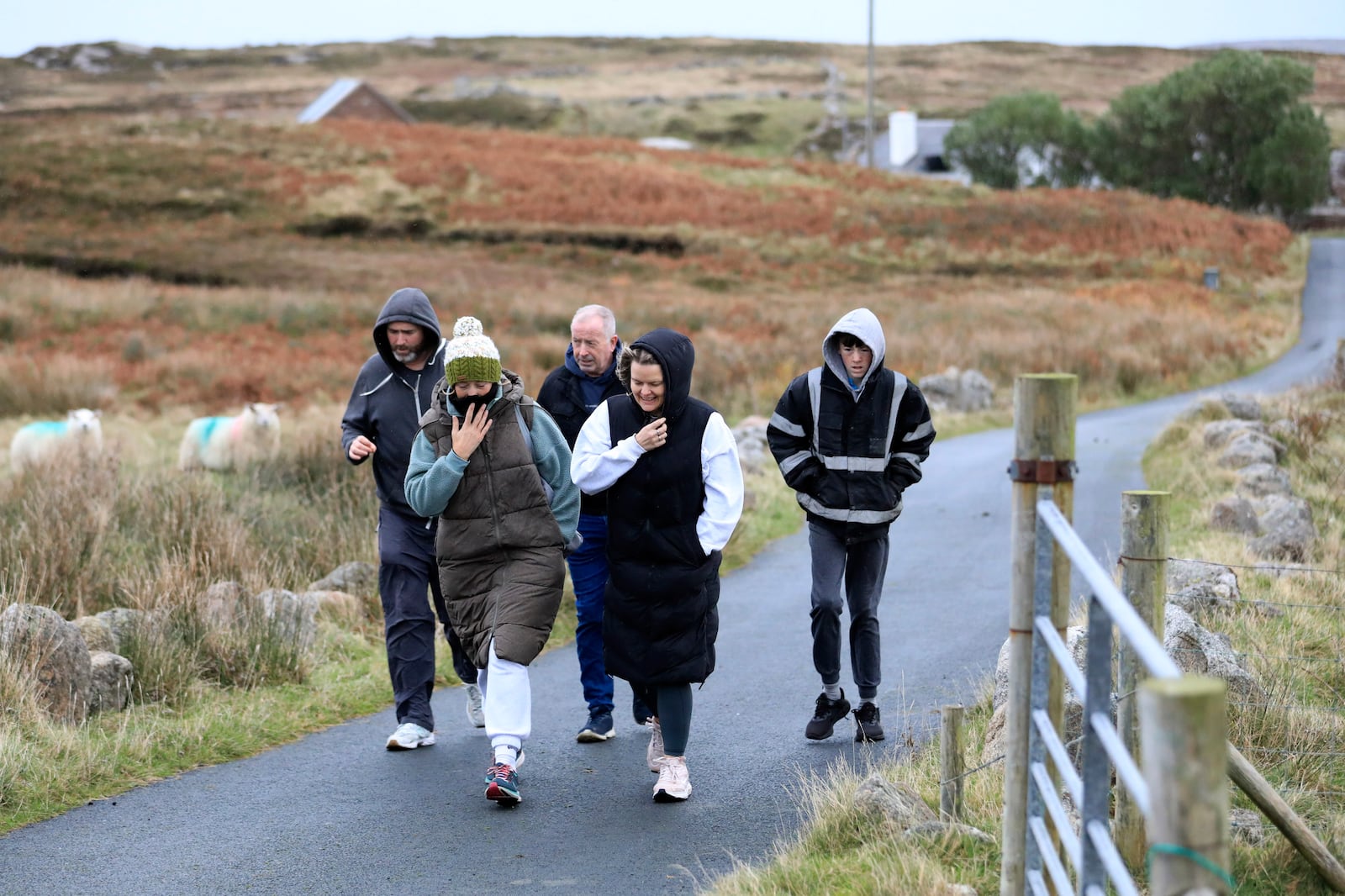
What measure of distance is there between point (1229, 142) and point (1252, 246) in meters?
26.0

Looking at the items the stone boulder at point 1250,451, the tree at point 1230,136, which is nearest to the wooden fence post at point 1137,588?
the stone boulder at point 1250,451

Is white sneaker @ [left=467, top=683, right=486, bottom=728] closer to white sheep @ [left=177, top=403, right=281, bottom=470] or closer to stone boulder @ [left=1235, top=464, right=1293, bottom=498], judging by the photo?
stone boulder @ [left=1235, top=464, right=1293, bottom=498]

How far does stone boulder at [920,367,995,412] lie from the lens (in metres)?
21.2

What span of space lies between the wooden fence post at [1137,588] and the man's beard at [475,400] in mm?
2719

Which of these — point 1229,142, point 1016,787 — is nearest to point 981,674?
point 1016,787

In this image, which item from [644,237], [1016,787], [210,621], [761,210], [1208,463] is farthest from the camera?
[761,210]

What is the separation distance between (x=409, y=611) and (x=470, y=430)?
1.36 metres

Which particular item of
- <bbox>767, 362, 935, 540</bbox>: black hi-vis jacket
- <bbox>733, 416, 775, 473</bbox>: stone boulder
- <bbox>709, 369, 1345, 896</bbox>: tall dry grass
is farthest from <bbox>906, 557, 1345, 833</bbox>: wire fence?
<bbox>733, 416, 775, 473</bbox>: stone boulder

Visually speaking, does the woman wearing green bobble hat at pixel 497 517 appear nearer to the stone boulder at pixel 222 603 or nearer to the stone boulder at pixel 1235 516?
the stone boulder at pixel 222 603

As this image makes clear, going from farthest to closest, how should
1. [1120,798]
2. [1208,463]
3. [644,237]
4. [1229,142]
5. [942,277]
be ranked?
[1229,142] < [644,237] < [942,277] < [1208,463] < [1120,798]

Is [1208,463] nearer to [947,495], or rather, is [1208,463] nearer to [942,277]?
[947,495]

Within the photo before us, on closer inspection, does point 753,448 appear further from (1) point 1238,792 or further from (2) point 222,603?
(1) point 1238,792

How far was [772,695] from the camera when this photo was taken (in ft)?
23.6

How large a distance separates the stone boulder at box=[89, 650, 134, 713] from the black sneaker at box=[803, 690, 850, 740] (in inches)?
134
